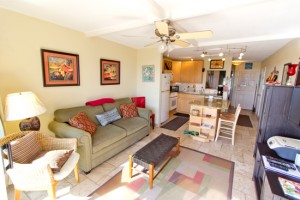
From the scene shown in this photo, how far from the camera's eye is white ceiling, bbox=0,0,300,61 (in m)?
1.68

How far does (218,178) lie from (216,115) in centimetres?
163

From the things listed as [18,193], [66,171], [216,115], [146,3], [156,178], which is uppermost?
[146,3]

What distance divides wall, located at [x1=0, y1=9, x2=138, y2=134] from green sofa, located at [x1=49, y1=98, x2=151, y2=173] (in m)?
0.30

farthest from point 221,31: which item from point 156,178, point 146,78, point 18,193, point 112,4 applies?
point 18,193

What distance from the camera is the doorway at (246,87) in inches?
259

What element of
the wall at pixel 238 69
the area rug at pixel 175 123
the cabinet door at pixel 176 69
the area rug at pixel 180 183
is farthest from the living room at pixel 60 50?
the wall at pixel 238 69

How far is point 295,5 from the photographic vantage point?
1.66m

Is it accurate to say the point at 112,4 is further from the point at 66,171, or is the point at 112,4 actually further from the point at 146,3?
the point at 66,171

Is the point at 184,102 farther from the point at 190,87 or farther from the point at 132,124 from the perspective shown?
the point at 132,124

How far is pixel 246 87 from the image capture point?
6.75 meters

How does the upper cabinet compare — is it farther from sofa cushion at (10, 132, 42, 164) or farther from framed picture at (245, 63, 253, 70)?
sofa cushion at (10, 132, 42, 164)

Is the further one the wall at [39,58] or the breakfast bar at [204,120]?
the breakfast bar at [204,120]

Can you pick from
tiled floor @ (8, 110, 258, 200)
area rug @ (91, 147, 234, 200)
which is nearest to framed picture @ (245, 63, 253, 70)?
tiled floor @ (8, 110, 258, 200)

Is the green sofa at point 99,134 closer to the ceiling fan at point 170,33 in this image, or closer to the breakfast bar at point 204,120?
the breakfast bar at point 204,120
